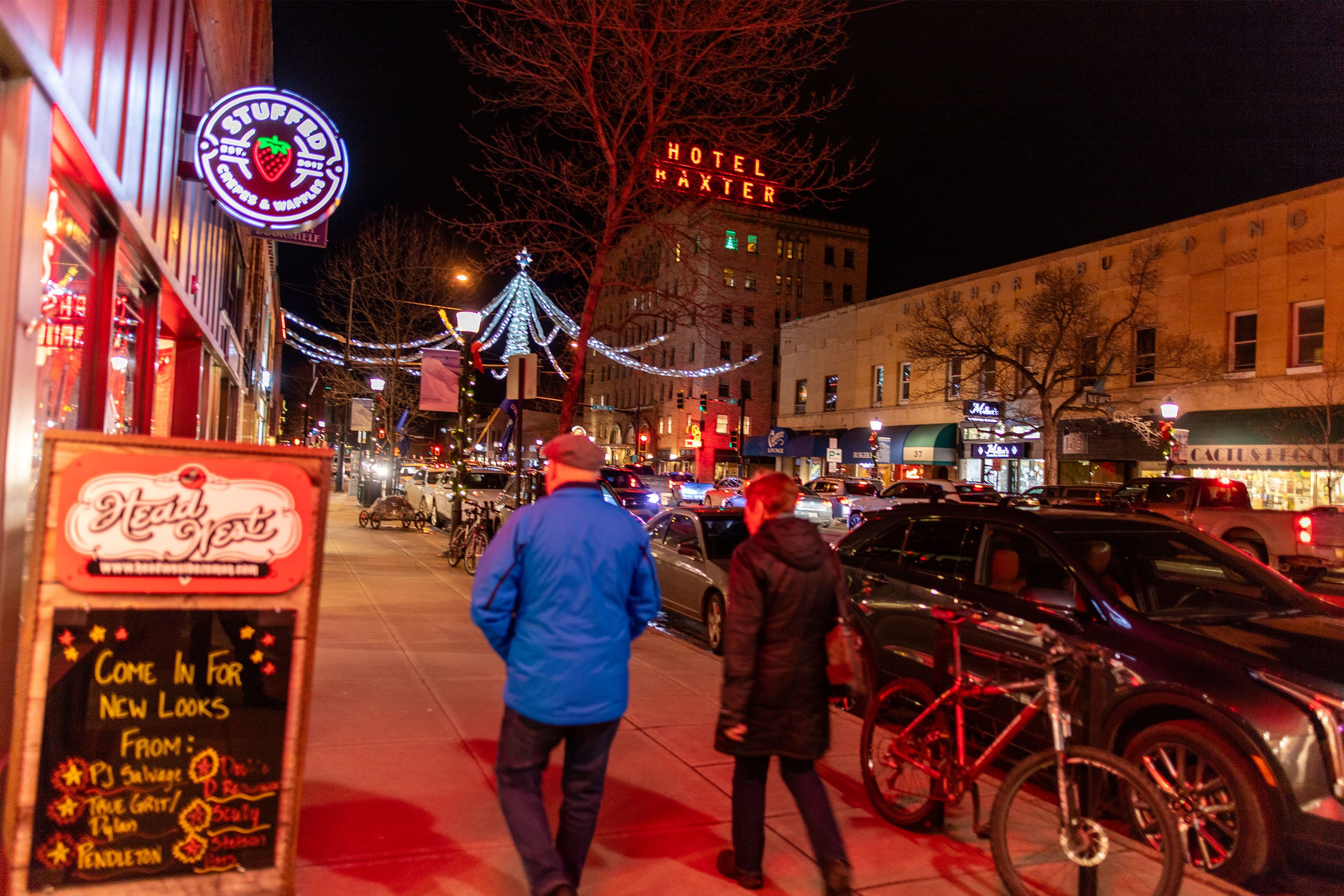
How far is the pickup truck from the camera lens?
1488 cm

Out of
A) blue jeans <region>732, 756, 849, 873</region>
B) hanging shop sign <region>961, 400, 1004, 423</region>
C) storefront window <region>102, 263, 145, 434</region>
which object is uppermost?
hanging shop sign <region>961, 400, 1004, 423</region>

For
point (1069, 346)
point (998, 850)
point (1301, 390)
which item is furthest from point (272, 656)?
point (1069, 346)

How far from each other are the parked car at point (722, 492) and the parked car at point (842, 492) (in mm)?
4289

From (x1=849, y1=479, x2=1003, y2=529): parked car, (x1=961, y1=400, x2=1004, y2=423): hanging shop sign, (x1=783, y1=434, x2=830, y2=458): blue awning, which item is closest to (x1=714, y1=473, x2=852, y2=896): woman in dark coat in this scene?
(x1=849, y1=479, x2=1003, y2=529): parked car

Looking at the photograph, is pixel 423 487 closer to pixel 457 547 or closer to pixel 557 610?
pixel 457 547

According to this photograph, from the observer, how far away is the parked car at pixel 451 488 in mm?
22734

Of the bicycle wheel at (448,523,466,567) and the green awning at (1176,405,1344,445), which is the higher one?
the green awning at (1176,405,1344,445)

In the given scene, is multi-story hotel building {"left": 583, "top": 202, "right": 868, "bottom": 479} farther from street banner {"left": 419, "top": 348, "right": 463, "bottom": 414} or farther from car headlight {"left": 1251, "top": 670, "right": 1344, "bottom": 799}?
car headlight {"left": 1251, "top": 670, "right": 1344, "bottom": 799}

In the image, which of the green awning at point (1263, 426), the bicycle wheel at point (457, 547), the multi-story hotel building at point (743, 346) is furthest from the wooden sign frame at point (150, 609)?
the multi-story hotel building at point (743, 346)

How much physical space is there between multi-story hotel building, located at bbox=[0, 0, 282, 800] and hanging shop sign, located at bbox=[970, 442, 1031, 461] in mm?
28052

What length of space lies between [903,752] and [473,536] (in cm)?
1075

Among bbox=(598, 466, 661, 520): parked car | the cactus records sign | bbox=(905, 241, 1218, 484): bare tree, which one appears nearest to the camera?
the cactus records sign

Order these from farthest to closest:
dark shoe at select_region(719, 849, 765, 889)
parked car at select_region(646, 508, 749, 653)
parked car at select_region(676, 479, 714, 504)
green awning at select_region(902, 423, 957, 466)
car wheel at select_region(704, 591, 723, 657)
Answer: parked car at select_region(676, 479, 714, 504), green awning at select_region(902, 423, 957, 466), parked car at select_region(646, 508, 749, 653), car wheel at select_region(704, 591, 723, 657), dark shoe at select_region(719, 849, 765, 889)

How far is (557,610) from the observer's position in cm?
335
